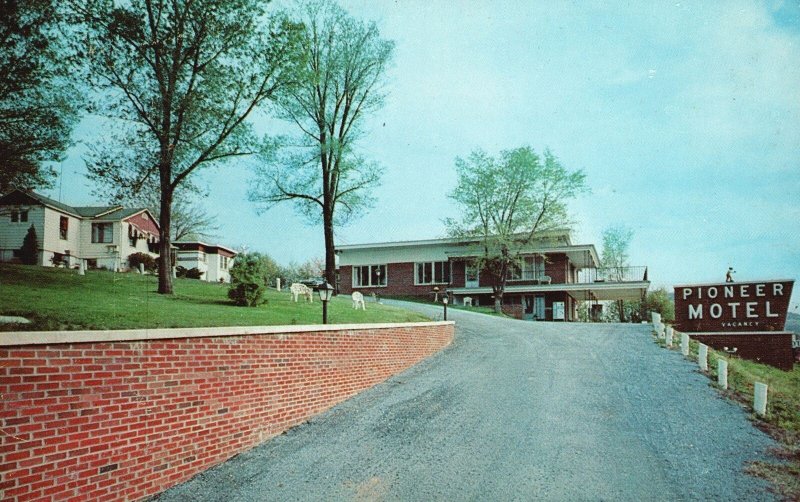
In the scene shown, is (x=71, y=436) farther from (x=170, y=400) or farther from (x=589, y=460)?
(x=589, y=460)

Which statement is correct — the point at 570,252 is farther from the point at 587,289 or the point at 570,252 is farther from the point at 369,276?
the point at 369,276

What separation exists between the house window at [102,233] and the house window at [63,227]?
34.9 inches

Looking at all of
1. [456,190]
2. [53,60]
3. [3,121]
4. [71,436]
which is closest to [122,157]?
[53,60]

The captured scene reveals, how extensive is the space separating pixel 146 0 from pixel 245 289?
7250 millimetres

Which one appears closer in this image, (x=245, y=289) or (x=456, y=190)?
(x=245, y=289)

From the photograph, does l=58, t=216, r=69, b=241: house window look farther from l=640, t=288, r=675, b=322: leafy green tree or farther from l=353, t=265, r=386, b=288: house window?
l=640, t=288, r=675, b=322: leafy green tree

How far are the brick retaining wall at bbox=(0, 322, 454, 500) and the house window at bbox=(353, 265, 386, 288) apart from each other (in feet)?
100

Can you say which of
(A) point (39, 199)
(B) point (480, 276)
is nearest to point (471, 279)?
(B) point (480, 276)

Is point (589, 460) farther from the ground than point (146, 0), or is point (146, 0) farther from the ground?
point (146, 0)

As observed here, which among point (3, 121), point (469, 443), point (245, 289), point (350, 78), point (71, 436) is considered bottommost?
point (469, 443)

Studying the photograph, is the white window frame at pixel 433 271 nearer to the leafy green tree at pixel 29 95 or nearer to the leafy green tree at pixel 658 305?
the leafy green tree at pixel 658 305

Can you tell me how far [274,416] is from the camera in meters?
9.38

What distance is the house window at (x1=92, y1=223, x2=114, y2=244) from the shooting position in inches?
368

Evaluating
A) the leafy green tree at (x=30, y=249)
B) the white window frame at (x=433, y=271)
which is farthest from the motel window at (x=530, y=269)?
the leafy green tree at (x=30, y=249)
